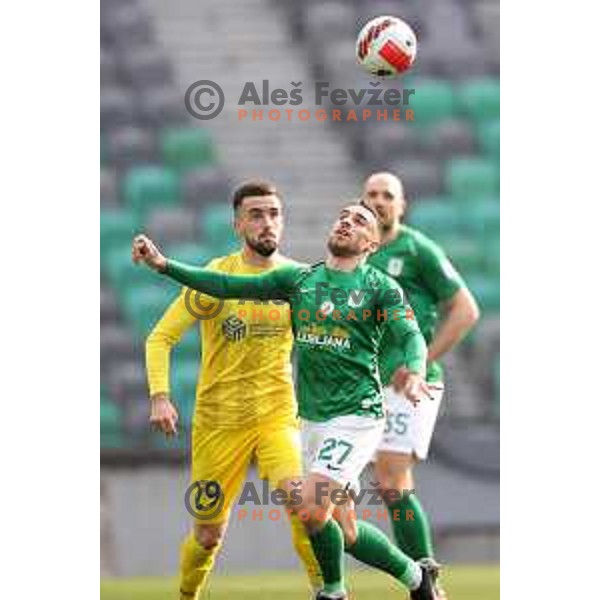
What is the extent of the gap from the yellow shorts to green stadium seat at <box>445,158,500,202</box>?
4.84 m

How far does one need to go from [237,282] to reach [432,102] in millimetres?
5735

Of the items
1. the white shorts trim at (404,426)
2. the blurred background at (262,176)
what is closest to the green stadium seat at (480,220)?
the blurred background at (262,176)

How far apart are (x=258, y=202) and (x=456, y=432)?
444 cm

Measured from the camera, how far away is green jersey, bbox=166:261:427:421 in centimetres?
791

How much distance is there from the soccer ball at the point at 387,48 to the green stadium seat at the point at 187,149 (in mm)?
3961

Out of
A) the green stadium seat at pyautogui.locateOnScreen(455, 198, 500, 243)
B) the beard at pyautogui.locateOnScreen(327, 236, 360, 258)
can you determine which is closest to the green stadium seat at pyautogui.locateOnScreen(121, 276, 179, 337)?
the green stadium seat at pyautogui.locateOnScreen(455, 198, 500, 243)

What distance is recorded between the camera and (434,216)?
515 inches

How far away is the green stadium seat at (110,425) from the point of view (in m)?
12.4

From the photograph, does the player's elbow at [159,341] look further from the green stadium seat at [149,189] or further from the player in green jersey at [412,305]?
the green stadium seat at [149,189]

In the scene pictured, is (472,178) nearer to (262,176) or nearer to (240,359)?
(262,176)

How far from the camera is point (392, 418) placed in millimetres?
9211

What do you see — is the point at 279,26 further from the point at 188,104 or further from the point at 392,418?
the point at 392,418
